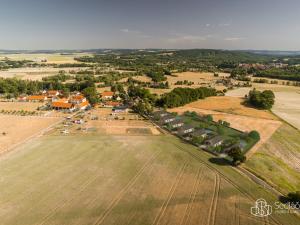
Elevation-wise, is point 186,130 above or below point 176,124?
below

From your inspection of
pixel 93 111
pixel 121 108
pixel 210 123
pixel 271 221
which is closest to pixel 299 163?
pixel 271 221

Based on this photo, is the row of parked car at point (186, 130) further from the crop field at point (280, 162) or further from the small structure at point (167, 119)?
the crop field at point (280, 162)

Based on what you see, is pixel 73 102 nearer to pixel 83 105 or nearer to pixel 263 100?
pixel 83 105

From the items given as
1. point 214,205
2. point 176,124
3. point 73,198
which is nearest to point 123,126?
point 176,124

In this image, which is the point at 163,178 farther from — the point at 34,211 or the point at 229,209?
the point at 34,211

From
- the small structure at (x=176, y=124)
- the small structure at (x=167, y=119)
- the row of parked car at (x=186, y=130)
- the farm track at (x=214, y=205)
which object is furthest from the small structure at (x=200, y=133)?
the farm track at (x=214, y=205)

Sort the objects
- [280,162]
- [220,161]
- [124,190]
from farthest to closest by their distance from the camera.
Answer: [280,162] < [220,161] < [124,190]
